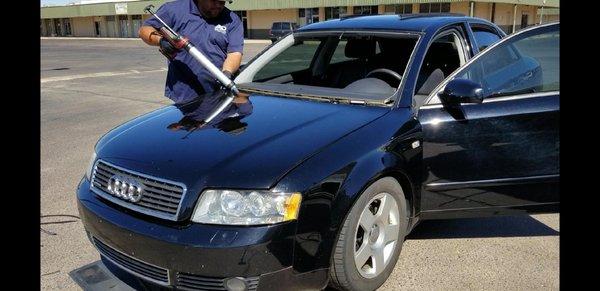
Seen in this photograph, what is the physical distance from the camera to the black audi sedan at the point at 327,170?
7.25 ft

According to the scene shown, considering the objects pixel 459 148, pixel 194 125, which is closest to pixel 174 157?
pixel 194 125

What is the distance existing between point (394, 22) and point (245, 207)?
87.9 inches

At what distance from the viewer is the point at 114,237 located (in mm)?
2430

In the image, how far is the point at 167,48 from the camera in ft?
12.9

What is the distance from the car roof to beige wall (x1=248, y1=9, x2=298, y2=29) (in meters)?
45.2

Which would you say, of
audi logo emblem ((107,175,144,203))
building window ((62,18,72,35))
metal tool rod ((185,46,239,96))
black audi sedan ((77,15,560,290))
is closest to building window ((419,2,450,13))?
black audi sedan ((77,15,560,290))

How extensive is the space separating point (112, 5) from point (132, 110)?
57861 millimetres

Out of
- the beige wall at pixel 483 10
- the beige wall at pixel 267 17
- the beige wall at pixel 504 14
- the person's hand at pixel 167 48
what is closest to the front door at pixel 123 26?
the beige wall at pixel 267 17

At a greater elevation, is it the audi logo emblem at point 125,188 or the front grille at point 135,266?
the audi logo emblem at point 125,188

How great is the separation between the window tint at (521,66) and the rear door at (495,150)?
11 millimetres

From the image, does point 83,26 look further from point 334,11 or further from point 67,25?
point 334,11

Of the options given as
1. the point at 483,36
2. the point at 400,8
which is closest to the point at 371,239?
the point at 483,36

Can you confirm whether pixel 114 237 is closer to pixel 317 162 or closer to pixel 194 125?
pixel 194 125

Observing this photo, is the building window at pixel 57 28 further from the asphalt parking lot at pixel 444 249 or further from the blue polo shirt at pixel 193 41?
the blue polo shirt at pixel 193 41
